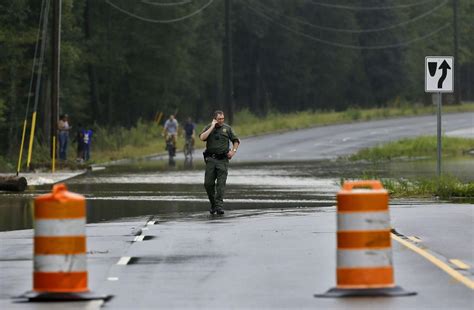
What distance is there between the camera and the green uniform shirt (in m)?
23.9

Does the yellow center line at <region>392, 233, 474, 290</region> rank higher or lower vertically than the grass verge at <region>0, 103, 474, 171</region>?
lower

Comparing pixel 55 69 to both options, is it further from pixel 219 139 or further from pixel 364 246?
pixel 364 246

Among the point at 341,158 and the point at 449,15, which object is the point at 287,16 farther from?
the point at 341,158

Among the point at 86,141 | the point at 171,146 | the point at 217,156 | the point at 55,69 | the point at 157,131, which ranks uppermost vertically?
the point at 55,69

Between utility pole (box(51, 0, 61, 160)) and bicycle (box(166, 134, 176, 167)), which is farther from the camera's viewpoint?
bicycle (box(166, 134, 176, 167))

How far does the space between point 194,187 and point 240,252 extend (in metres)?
16.7

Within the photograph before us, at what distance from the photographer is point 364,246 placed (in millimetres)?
12602

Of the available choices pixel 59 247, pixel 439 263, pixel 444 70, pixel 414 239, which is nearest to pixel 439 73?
pixel 444 70

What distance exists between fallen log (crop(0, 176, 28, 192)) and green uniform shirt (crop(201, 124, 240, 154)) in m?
8.77

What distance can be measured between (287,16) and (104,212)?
299 ft

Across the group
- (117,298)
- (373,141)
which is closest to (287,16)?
(373,141)

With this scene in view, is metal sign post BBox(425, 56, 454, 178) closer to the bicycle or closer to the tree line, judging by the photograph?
the bicycle

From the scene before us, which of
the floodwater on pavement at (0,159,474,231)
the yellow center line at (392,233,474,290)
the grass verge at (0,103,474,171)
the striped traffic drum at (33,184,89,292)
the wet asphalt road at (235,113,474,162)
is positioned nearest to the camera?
the striped traffic drum at (33,184,89,292)

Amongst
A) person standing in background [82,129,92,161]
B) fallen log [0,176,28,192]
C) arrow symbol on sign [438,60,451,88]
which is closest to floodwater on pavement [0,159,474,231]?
fallen log [0,176,28,192]
